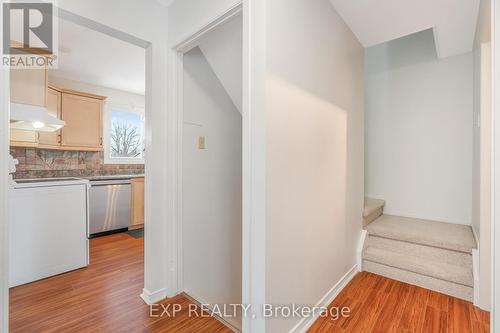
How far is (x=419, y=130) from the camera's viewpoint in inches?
113

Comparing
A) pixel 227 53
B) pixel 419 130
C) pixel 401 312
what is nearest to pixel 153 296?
pixel 401 312

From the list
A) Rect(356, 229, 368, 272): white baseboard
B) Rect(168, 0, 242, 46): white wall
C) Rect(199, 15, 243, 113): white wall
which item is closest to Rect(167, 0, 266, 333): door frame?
Rect(168, 0, 242, 46): white wall

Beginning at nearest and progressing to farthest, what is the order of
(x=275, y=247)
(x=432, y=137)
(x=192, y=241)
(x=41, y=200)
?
(x=275, y=247) < (x=192, y=241) < (x=41, y=200) < (x=432, y=137)

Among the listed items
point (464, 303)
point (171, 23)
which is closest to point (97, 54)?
point (171, 23)

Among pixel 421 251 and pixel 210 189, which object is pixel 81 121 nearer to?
pixel 210 189

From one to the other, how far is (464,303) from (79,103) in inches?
205

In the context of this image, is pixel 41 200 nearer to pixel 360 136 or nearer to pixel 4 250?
pixel 4 250

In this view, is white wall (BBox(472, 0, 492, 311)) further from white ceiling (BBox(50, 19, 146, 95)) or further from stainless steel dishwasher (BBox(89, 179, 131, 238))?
stainless steel dishwasher (BBox(89, 179, 131, 238))

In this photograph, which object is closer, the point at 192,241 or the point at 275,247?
the point at 275,247

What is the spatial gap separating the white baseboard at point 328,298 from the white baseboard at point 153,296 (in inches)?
43.0

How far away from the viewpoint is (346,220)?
2113mm

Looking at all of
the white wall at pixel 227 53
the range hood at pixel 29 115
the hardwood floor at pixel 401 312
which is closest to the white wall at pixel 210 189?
the white wall at pixel 227 53

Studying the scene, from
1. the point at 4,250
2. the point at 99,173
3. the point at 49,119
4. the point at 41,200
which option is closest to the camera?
the point at 4,250

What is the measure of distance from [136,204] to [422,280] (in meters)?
4.14
